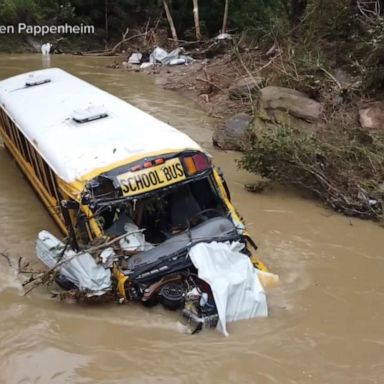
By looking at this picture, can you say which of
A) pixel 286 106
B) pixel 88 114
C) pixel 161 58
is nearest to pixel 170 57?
pixel 161 58

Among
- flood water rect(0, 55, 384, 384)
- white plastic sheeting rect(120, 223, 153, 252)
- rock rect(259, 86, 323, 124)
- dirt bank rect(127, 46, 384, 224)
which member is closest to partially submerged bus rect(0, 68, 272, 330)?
white plastic sheeting rect(120, 223, 153, 252)

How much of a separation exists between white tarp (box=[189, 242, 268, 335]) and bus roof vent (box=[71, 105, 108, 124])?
2.75 metres

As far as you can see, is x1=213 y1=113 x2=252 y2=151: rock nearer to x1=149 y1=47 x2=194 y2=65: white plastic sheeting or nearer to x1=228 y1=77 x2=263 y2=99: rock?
x1=228 y1=77 x2=263 y2=99: rock

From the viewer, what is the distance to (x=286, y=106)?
44.1 feet

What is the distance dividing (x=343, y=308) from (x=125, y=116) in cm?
399

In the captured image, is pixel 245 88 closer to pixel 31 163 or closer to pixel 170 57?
pixel 170 57

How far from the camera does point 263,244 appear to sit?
9.42m

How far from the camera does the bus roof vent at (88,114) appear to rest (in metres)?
8.93

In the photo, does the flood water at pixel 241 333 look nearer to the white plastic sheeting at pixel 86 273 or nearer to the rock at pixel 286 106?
the white plastic sheeting at pixel 86 273

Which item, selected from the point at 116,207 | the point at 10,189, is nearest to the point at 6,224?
the point at 10,189

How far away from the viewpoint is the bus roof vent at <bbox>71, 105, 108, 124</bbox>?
352 inches

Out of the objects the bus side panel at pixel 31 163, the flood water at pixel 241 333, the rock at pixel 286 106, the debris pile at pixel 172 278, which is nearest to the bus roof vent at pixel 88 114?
the bus side panel at pixel 31 163

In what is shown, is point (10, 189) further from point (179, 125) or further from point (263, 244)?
point (179, 125)

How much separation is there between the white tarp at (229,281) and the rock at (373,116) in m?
5.94
